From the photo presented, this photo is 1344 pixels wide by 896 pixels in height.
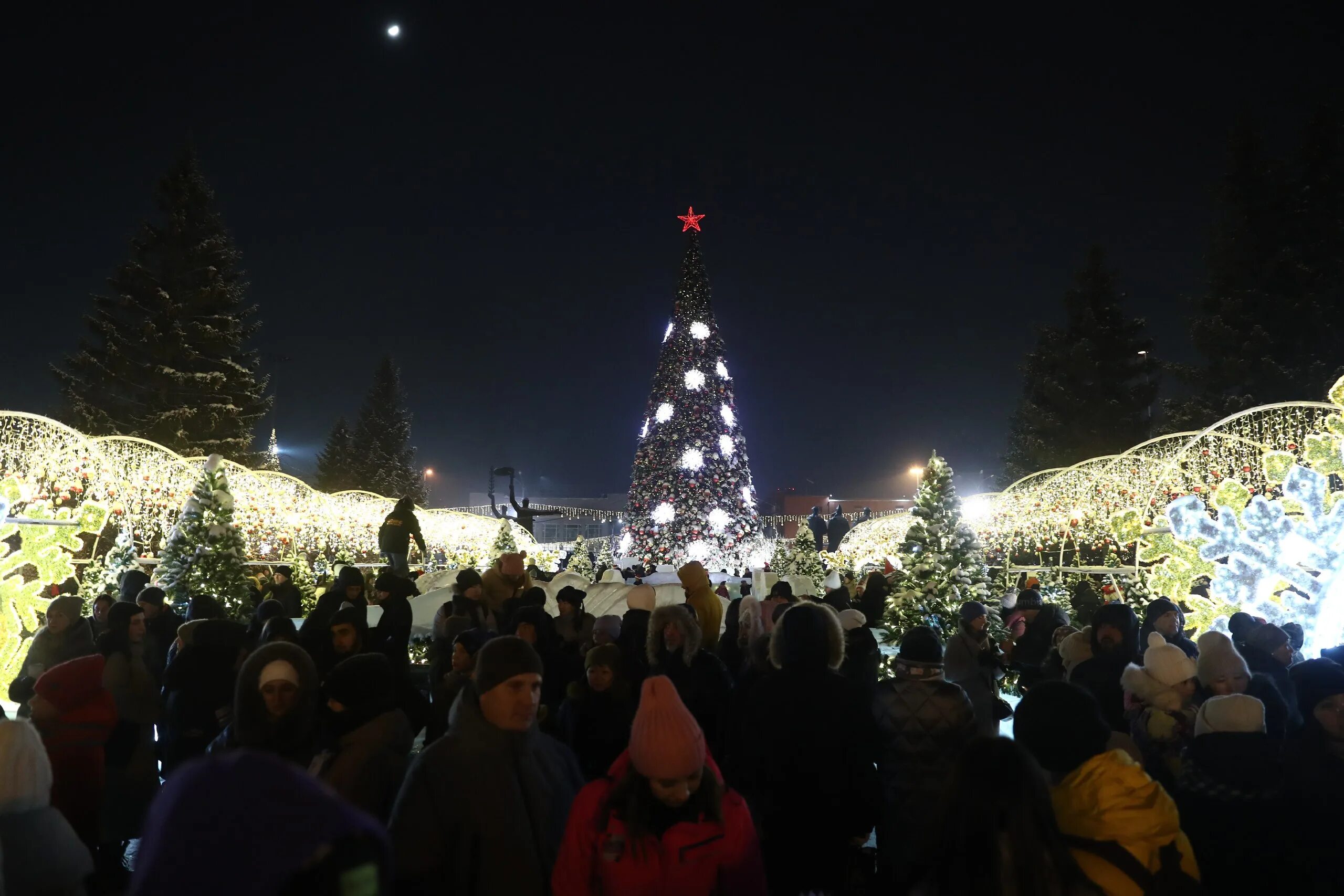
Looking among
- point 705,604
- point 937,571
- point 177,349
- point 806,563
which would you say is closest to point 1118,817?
point 705,604

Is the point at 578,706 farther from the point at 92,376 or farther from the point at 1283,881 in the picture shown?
the point at 92,376

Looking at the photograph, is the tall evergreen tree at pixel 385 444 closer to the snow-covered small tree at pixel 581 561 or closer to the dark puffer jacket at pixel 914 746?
the snow-covered small tree at pixel 581 561

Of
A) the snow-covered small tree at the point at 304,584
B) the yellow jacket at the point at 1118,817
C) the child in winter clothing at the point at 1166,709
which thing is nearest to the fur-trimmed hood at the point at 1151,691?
the child in winter clothing at the point at 1166,709

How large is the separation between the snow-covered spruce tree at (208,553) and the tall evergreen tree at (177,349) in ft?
66.7

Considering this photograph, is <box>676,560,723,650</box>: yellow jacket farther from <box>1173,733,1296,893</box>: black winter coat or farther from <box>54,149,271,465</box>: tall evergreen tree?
<box>54,149,271,465</box>: tall evergreen tree

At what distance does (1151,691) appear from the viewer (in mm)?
4496

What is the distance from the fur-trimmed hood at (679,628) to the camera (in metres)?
5.27

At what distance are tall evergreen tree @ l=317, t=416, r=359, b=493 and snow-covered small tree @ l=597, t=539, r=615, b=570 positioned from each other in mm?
24643

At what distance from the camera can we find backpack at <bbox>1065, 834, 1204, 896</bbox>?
2.51 m

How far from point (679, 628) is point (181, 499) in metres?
11.5

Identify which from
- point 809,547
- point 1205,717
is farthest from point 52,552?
point 809,547

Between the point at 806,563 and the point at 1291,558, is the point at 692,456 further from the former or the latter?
the point at 1291,558

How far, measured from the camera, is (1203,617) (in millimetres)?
9141

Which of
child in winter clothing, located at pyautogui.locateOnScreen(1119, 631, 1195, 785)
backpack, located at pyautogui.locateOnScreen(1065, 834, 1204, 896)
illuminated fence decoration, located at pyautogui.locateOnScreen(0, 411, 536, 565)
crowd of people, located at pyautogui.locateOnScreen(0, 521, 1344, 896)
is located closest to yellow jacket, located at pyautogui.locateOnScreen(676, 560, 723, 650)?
crowd of people, located at pyautogui.locateOnScreen(0, 521, 1344, 896)
